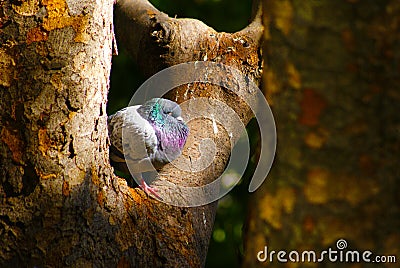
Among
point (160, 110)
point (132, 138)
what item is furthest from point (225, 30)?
point (132, 138)

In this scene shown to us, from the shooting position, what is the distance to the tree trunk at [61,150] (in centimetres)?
158

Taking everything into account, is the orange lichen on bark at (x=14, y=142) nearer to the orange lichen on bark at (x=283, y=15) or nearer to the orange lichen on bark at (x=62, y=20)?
the orange lichen on bark at (x=62, y=20)

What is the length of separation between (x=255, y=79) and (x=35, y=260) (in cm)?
132

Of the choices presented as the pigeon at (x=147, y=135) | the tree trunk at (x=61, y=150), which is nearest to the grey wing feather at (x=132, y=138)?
the pigeon at (x=147, y=135)

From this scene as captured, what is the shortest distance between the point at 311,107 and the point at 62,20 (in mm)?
1038

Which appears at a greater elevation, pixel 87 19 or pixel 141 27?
pixel 87 19

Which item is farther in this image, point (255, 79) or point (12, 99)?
point (255, 79)

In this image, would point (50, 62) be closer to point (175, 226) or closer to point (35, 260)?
point (35, 260)

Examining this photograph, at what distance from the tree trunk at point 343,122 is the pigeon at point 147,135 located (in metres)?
1.68

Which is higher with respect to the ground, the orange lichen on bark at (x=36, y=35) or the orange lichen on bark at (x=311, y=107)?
the orange lichen on bark at (x=311, y=107)

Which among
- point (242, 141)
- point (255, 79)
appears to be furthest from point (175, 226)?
point (242, 141)

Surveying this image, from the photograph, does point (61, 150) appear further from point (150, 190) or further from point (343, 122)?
point (343, 122)

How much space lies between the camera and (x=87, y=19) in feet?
5.55

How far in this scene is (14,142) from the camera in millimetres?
1599
